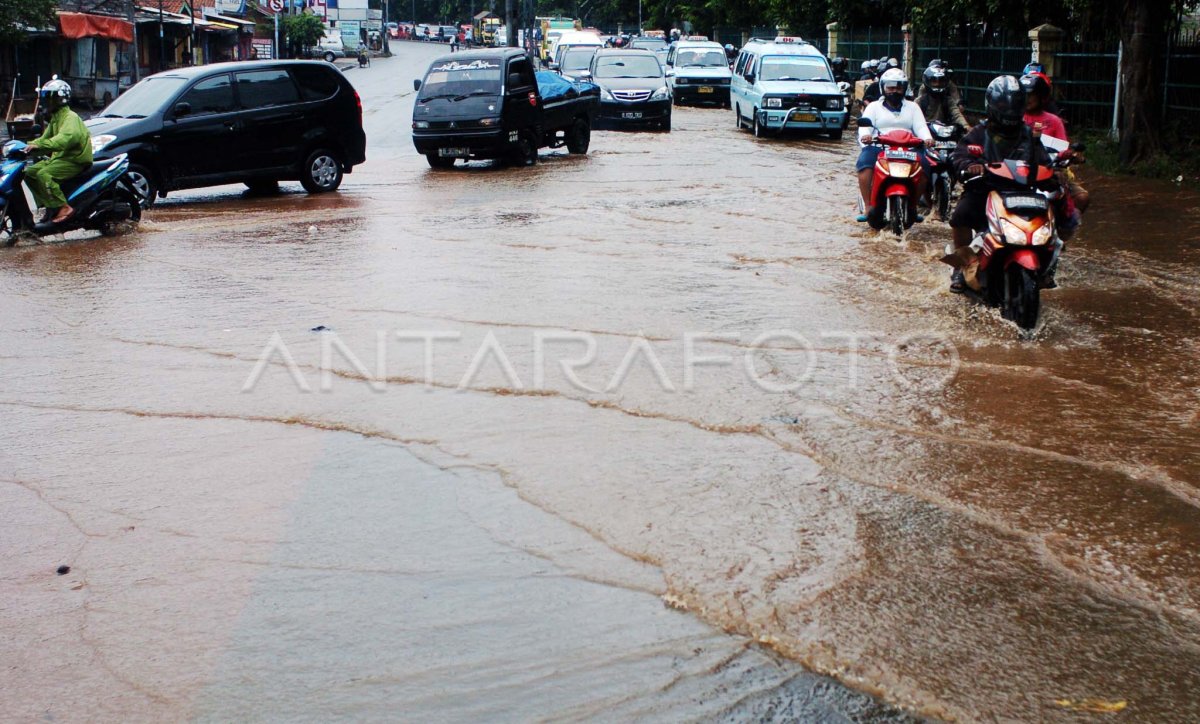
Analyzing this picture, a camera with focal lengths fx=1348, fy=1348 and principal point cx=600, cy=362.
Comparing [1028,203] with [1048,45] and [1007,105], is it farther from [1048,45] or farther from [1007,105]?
[1048,45]

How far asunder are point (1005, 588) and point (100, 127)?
13.4m

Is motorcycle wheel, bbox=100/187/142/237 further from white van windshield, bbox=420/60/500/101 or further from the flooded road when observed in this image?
white van windshield, bbox=420/60/500/101

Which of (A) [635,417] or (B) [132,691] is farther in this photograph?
(A) [635,417]

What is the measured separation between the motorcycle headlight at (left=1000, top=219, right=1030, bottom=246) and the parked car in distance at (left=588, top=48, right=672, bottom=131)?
20.0 meters

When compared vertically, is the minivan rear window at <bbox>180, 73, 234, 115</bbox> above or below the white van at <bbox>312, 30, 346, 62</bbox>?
below

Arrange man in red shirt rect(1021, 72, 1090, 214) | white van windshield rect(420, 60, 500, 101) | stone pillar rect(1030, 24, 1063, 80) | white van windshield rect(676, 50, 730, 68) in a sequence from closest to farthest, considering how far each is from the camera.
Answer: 1. man in red shirt rect(1021, 72, 1090, 214)
2. white van windshield rect(420, 60, 500, 101)
3. stone pillar rect(1030, 24, 1063, 80)
4. white van windshield rect(676, 50, 730, 68)

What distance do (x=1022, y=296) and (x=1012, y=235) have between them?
392 millimetres

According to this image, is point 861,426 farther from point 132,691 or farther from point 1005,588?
point 132,691

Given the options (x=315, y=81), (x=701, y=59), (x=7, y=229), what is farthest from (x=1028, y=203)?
(x=701, y=59)

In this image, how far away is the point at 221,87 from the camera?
16.2 metres

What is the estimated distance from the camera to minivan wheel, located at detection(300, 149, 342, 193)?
677 inches

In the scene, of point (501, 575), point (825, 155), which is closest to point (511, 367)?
point (501, 575)

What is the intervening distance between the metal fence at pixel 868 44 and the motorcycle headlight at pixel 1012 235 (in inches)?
Result: 1160

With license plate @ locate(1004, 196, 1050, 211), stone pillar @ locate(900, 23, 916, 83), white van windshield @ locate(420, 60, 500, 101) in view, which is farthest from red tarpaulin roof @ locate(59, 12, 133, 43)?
license plate @ locate(1004, 196, 1050, 211)
